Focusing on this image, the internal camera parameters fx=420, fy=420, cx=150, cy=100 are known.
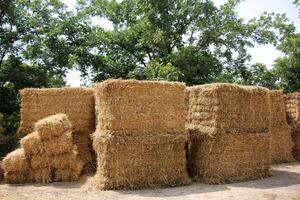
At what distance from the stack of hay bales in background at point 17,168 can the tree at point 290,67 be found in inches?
501

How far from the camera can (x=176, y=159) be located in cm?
905

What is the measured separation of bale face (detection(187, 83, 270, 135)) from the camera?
938cm

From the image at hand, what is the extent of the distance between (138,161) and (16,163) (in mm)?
2734

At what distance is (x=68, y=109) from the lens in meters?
10.7

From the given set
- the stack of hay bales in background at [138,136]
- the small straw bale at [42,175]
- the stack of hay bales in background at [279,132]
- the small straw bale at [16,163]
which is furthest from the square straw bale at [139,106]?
the stack of hay bales in background at [279,132]

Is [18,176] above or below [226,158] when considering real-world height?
below

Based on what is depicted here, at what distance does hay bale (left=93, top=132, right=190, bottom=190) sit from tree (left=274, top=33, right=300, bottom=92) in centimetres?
1089

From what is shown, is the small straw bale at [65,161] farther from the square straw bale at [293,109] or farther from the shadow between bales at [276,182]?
the square straw bale at [293,109]

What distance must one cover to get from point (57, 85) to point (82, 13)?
11.8 ft

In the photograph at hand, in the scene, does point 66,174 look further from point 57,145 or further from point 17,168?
point 17,168

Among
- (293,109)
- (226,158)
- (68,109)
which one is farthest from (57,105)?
(293,109)

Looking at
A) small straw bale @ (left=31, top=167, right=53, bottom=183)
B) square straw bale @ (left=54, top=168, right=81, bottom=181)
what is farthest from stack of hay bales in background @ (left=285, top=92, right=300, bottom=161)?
small straw bale @ (left=31, top=167, right=53, bottom=183)

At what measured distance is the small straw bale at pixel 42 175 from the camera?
9234mm

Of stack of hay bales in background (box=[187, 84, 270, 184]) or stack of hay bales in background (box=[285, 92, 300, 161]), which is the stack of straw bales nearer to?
stack of hay bales in background (box=[187, 84, 270, 184])
